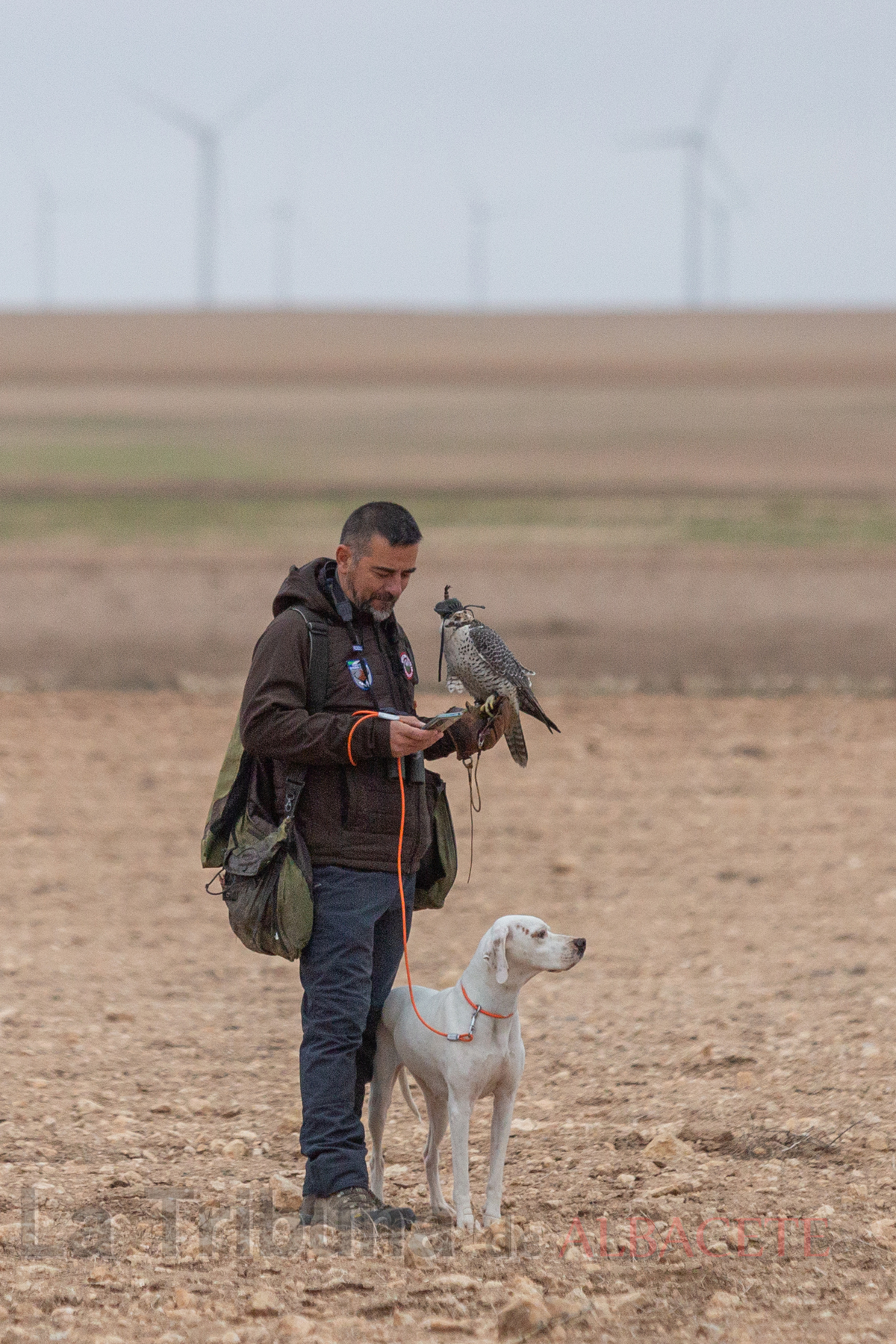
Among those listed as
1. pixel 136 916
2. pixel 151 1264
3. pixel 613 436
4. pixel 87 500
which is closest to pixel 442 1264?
pixel 151 1264

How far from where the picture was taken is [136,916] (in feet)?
31.2

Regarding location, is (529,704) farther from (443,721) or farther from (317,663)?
(317,663)

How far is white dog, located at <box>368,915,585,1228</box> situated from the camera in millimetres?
4738

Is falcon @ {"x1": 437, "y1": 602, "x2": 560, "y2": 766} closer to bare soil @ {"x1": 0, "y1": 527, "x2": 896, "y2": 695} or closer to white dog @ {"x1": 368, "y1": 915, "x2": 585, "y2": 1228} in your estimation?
white dog @ {"x1": 368, "y1": 915, "x2": 585, "y2": 1228}

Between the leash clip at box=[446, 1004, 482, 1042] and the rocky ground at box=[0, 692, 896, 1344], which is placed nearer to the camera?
the rocky ground at box=[0, 692, 896, 1344]

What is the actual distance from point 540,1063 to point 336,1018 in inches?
92.0

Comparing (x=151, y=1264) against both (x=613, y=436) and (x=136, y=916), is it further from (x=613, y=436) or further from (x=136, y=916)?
(x=613, y=436)

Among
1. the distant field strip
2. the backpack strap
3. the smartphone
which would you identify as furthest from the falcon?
the distant field strip

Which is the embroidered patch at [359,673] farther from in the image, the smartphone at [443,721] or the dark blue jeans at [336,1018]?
the dark blue jeans at [336,1018]

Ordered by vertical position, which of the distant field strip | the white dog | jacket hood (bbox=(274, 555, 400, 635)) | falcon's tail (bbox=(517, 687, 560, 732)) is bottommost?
the white dog

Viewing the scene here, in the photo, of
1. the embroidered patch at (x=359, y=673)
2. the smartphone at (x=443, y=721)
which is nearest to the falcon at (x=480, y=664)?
the smartphone at (x=443, y=721)

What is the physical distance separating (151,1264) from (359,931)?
108 centimetres

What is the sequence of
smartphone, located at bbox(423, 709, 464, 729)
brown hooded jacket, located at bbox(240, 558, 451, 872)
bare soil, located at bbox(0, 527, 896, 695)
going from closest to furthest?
smartphone, located at bbox(423, 709, 464, 729) < brown hooded jacket, located at bbox(240, 558, 451, 872) < bare soil, located at bbox(0, 527, 896, 695)

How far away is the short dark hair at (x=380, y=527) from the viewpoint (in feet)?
15.8
